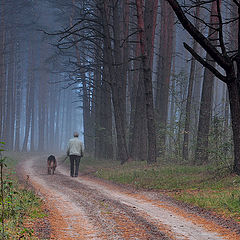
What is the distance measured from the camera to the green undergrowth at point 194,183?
8.23 metres

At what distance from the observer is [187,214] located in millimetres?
7758

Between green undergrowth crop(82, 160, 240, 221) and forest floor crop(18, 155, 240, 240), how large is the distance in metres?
0.38

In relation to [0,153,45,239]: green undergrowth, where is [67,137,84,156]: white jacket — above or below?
above

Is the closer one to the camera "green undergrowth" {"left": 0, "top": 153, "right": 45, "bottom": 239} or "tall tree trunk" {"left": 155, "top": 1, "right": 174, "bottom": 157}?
"green undergrowth" {"left": 0, "top": 153, "right": 45, "bottom": 239}

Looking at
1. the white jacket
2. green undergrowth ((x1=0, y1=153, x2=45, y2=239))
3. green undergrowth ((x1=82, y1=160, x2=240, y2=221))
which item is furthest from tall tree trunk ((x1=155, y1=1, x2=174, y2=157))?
green undergrowth ((x1=0, y1=153, x2=45, y2=239))

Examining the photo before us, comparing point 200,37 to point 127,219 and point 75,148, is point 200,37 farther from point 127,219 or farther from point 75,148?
point 75,148

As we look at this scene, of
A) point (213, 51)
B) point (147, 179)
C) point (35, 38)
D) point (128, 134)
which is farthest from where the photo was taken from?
point (35, 38)

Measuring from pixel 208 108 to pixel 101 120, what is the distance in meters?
9.32

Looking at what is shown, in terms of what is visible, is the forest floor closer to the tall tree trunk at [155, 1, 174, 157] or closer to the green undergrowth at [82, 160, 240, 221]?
the green undergrowth at [82, 160, 240, 221]

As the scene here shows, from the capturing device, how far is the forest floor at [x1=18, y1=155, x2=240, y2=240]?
6.07 meters

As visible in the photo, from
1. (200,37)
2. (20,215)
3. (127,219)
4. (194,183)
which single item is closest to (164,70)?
(194,183)

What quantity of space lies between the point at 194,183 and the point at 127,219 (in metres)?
4.66

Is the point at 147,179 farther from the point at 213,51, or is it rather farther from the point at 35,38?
the point at 35,38

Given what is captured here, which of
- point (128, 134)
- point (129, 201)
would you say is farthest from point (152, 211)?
point (128, 134)
